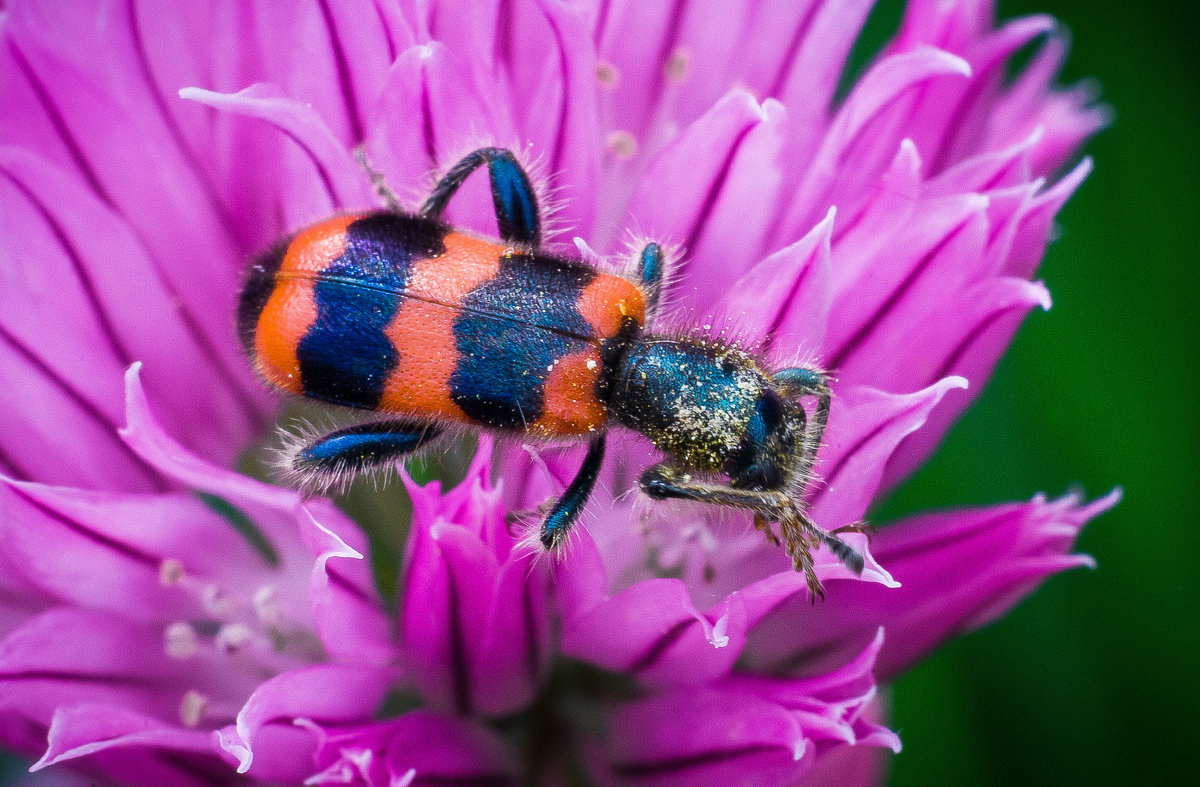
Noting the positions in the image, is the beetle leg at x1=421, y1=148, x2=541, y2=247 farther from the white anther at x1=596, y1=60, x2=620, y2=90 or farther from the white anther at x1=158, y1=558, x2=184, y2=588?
the white anther at x1=158, y1=558, x2=184, y2=588

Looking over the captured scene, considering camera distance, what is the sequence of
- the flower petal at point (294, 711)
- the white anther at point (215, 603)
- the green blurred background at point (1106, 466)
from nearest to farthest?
the flower petal at point (294, 711) < the white anther at point (215, 603) < the green blurred background at point (1106, 466)

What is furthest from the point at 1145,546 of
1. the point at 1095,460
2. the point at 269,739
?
the point at 269,739

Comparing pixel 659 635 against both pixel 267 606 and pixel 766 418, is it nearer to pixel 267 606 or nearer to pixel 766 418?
pixel 766 418

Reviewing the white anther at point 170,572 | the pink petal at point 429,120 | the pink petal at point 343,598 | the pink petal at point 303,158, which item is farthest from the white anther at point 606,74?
the white anther at point 170,572

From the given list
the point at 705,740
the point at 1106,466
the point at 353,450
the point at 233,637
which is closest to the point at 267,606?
the point at 233,637

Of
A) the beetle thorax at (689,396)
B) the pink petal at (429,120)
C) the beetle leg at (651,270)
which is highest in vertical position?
the pink petal at (429,120)

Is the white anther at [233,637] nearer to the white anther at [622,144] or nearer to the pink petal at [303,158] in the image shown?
the pink petal at [303,158]

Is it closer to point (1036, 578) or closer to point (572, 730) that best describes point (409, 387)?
point (572, 730)
